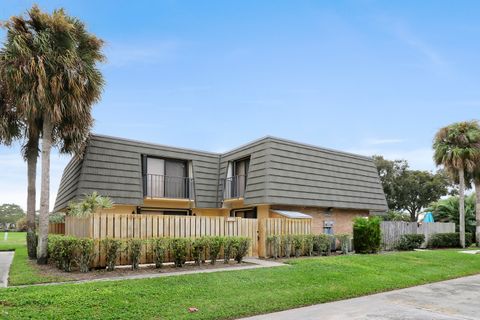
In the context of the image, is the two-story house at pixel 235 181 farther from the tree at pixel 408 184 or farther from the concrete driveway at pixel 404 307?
the tree at pixel 408 184

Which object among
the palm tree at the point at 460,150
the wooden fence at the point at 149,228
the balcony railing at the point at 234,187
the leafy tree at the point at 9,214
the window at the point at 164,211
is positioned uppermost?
A: the palm tree at the point at 460,150

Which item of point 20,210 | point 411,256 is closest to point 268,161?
point 411,256

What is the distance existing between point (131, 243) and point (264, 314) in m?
5.63

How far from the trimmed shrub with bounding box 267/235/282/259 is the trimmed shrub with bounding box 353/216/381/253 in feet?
13.5

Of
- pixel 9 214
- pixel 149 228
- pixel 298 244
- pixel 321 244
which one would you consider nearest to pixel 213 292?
pixel 149 228

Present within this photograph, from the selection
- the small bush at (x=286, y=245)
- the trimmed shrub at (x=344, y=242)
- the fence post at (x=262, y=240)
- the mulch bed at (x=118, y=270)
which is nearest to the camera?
the mulch bed at (x=118, y=270)

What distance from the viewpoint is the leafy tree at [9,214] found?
260ft

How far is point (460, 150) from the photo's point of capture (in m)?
25.3

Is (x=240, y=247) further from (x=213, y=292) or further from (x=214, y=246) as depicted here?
(x=213, y=292)

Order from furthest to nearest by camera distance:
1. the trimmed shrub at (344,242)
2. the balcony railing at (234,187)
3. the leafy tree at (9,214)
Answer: the leafy tree at (9,214), the balcony railing at (234,187), the trimmed shrub at (344,242)

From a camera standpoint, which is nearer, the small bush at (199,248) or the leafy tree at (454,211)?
the small bush at (199,248)

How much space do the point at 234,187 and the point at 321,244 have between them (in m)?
6.05

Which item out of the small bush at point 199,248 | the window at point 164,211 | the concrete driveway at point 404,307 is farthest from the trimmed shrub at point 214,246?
the window at point 164,211

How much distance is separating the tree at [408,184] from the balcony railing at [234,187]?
34.6m
